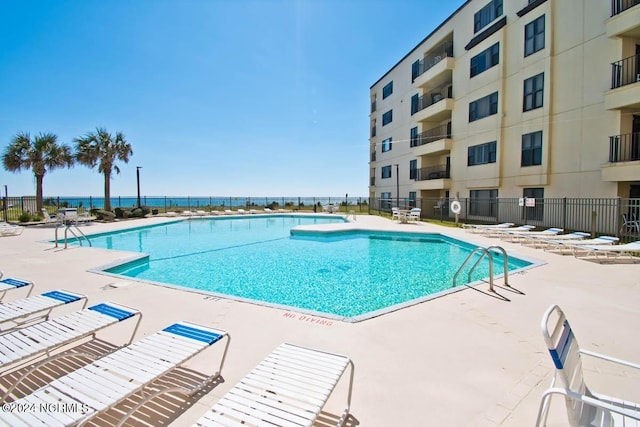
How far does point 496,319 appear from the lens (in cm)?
430

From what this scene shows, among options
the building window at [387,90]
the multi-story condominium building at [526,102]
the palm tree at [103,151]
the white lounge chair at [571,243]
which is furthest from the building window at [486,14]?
the palm tree at [103,151]

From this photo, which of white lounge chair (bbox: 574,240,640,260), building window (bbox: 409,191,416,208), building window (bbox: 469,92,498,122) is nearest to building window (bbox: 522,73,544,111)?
building window (bbox: 469,92,498,122)

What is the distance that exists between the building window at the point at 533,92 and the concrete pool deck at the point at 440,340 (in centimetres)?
1244

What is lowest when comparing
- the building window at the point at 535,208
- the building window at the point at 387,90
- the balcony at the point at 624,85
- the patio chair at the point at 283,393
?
the patio chair at the point at 283,393

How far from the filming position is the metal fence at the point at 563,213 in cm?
1220

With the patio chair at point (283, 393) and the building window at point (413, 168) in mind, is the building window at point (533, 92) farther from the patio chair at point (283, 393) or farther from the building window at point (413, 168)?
the patio chair at point (283, 393)

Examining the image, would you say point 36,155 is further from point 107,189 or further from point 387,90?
point 387,90

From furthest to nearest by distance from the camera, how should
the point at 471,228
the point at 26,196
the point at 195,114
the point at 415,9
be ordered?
the point at 195,114
the point at 26,196
the point at 415,9
the point at 471,228

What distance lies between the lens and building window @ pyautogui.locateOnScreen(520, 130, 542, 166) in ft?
52.0

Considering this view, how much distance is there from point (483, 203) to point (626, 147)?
25.6ft

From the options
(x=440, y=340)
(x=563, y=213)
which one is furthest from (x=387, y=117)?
(x=440, y=340)

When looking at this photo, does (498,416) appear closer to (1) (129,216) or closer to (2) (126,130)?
Answer: (1) (129,216)

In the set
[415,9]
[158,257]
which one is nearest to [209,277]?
[158,257]

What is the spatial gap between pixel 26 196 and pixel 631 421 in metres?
30.6
